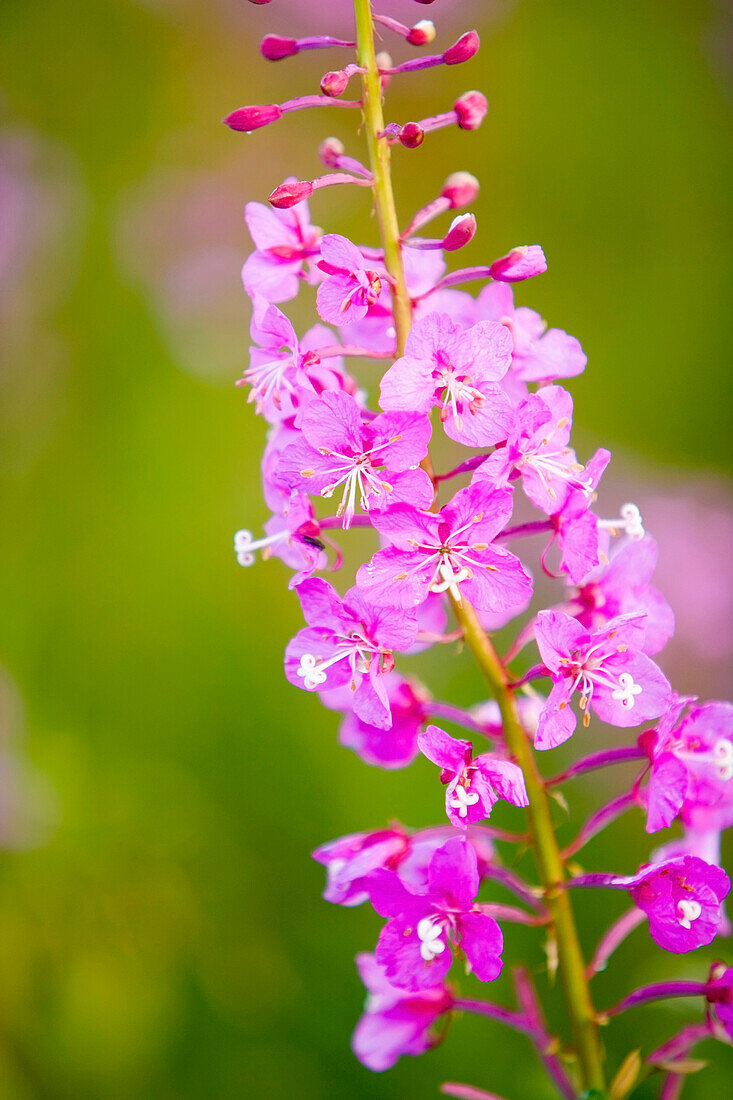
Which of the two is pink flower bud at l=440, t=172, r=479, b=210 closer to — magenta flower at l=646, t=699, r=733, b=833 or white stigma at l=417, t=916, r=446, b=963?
magenta flower at l=646, t=699, r=733, b=833

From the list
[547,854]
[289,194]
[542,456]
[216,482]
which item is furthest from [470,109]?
[216,482]

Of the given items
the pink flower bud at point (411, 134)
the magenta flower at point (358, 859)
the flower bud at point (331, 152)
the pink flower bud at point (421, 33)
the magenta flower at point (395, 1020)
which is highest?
the pink flower bud at point (421, 33)

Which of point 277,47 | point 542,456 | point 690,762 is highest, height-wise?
point 277,47

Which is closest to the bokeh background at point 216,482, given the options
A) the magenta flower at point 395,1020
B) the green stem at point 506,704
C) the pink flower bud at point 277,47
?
the magenta flower at point 395,1020

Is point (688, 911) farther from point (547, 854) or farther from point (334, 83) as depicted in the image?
point (334, 83)

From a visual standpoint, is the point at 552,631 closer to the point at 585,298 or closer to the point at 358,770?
the point at 358,770

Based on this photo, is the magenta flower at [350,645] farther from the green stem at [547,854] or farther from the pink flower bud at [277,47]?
the pink flower bud at [277,47]
